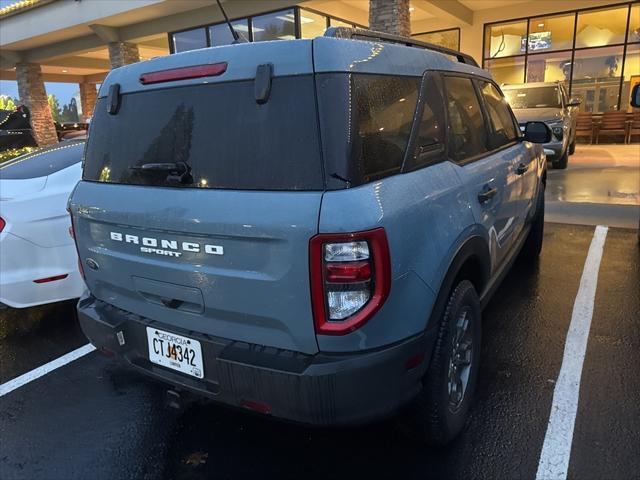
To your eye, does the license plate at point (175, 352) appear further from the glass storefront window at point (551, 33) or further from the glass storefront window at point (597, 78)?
the glass storefront window at point (597, 78)

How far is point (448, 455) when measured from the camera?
238 cm

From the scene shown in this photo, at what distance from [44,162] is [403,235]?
353 cm

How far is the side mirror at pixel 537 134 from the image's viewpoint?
395 centimetres

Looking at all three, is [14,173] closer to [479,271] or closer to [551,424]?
[479,271]

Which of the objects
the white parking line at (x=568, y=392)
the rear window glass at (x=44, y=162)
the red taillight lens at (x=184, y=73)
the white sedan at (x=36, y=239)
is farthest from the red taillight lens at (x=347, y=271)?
the rear window glass at (x=44, y=162)

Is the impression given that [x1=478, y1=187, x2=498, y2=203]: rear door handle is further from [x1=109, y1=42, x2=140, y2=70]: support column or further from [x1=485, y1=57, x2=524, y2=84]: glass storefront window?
[x1=109, y1=42, x2=140, y2=70]: support column

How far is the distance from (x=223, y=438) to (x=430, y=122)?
6.25ft

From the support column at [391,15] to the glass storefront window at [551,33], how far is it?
7053 millimetres

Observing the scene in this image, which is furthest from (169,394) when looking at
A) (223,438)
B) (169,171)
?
(169,171)

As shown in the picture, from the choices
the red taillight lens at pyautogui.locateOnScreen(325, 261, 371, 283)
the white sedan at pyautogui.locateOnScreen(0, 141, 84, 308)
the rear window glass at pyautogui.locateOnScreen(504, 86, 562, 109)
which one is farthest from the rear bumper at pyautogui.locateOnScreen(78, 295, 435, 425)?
the rear window glass at pyautogui.locateOnScreen(504, 86, 562, 109)

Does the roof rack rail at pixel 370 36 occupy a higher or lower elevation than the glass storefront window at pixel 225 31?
lower

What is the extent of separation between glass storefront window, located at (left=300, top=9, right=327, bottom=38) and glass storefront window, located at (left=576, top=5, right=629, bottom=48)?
8.27 meters

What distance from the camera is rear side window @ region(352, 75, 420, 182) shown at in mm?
1912

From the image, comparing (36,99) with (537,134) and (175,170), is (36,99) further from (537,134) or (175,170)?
(175,170)
